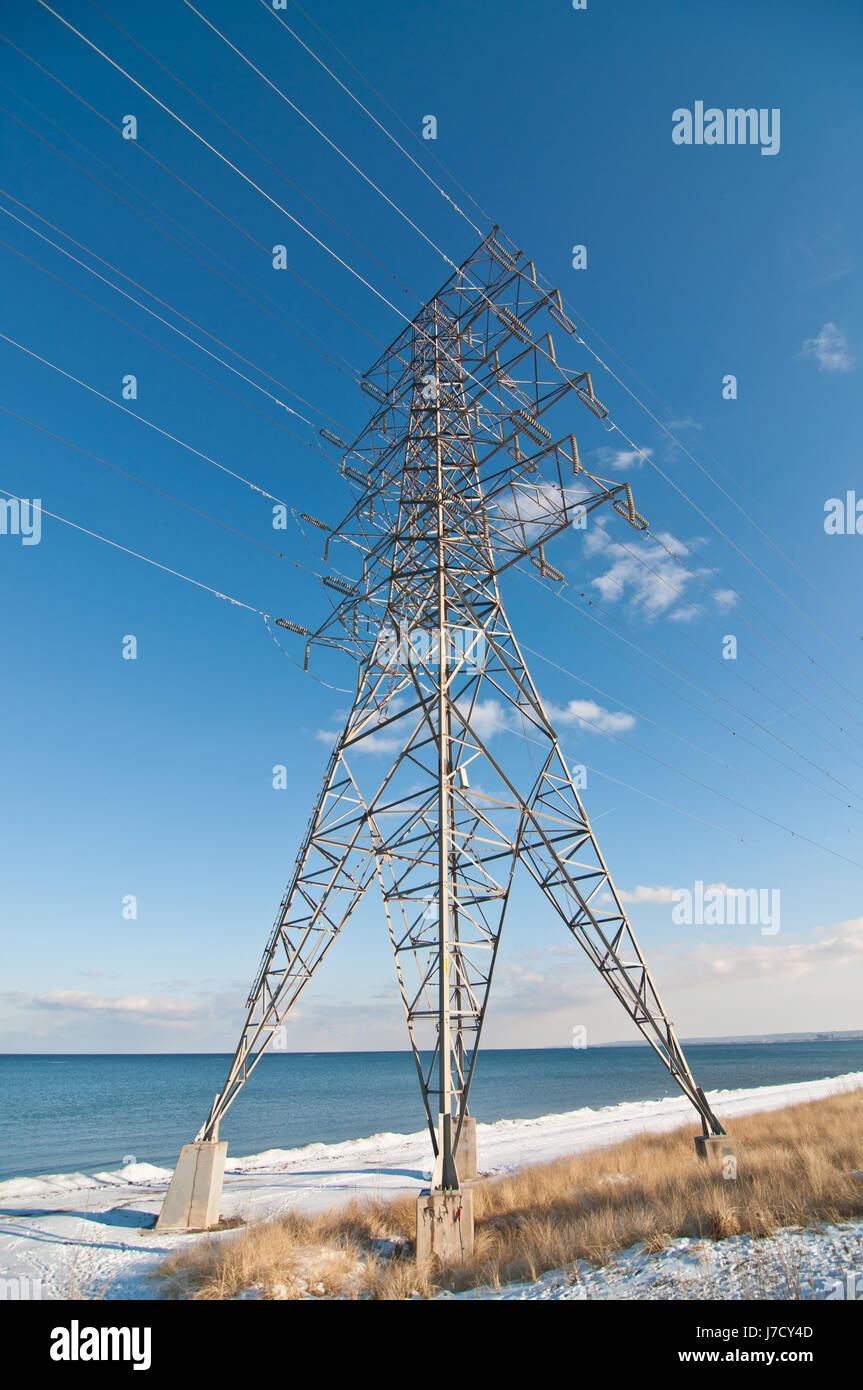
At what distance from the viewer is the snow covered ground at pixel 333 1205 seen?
6.52 metres

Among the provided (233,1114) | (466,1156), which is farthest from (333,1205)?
(233,1114)

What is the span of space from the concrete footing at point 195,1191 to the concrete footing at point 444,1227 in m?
5.46

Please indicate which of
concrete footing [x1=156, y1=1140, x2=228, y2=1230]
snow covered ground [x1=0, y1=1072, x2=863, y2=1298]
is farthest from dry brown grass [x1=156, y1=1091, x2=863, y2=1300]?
concrete footing [x1=156, y1=1140, x2=228, y2=1230]

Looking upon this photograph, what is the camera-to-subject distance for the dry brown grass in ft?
26.2

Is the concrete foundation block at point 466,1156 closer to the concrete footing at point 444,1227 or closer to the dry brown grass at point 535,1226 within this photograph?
the dry brown grass at point 535,1226

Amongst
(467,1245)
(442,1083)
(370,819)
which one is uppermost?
(370,819)

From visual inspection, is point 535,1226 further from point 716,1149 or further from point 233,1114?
point 233,1114

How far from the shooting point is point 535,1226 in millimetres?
9727

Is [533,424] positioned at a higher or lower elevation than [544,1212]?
higher

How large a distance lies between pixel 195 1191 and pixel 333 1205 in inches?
113
